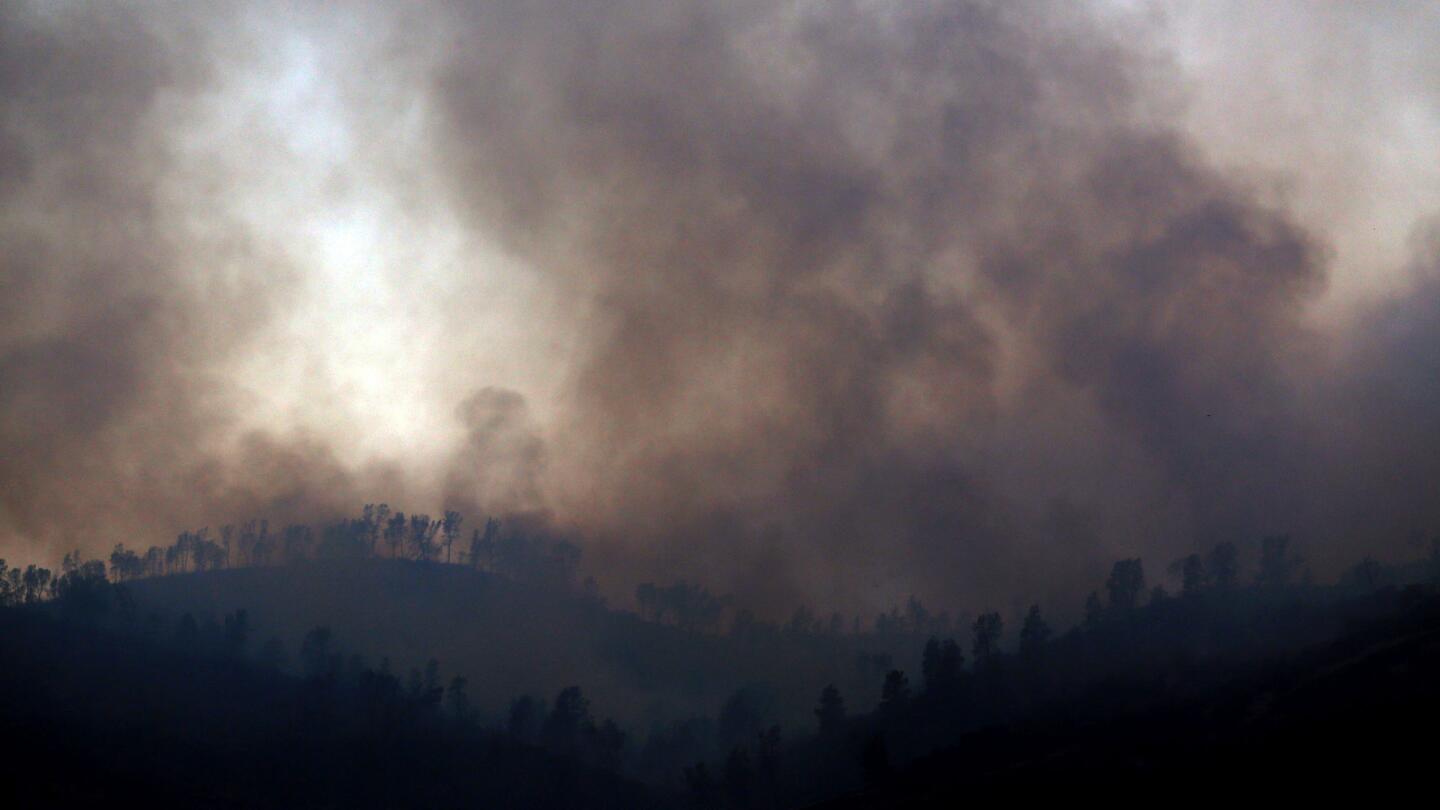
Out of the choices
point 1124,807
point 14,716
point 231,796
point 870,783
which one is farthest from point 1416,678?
point 14,716

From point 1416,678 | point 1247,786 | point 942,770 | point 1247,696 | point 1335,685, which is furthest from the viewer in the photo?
point 942,770

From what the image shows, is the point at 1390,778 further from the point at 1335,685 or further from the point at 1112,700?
the point at 1112,700

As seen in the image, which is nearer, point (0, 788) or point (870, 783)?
point (0, 788)

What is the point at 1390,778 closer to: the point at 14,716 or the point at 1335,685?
the point at 1335,685

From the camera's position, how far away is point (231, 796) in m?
197

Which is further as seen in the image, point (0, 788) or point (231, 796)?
point (231, 796)

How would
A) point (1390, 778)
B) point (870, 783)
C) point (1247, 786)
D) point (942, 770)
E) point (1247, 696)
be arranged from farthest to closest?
point (870, 783), point (942, 770), point (1247, 696), point (1247, 786), point (1390, 778)

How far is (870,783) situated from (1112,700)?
5090 cm

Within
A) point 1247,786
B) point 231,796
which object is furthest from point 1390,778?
point 231,796

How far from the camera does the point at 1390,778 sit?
359ft

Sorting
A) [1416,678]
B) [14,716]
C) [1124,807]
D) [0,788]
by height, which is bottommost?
[1124,807]

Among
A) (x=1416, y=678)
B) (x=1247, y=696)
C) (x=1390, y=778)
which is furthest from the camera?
(x=1247, y=696)

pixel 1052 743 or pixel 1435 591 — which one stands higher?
pixel 1435 591

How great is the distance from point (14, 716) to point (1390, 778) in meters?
229
